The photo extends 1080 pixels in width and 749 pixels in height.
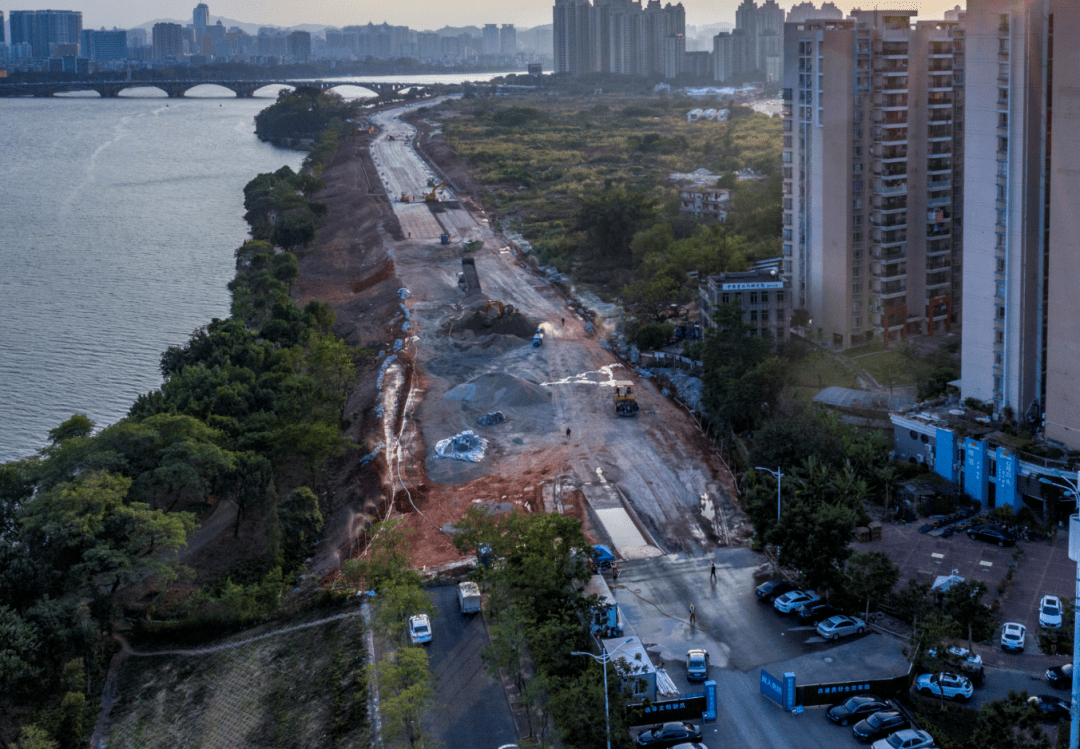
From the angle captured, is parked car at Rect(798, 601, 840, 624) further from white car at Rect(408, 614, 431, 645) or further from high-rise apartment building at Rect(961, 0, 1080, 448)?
high-rise apartment building at Rect(961, 0, 1080, 448)

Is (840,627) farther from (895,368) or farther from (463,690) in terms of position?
(895,368)

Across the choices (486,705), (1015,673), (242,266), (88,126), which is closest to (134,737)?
(486,705)

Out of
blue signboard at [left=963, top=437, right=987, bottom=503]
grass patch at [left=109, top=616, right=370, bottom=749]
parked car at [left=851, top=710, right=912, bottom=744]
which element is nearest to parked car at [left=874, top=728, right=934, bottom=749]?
parked car at [left=851, top=710, right=912, bottom=744]

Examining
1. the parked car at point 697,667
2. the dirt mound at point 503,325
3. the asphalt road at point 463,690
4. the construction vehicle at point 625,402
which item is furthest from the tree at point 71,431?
the parked car at point 697,667

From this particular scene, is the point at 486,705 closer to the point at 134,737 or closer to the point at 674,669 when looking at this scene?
the point at 674,669

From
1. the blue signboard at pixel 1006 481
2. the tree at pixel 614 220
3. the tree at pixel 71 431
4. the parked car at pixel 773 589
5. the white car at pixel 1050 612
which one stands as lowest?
the parked car at pixel 773 589

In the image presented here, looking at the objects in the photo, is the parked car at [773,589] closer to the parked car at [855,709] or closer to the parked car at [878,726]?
the parked car at [855,709]

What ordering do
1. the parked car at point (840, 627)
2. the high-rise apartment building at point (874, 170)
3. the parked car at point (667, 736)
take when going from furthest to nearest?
the high-rise apartment building at point (874, 170)
the parked car at point (840, 627)
the parked car at point (667, 736)
